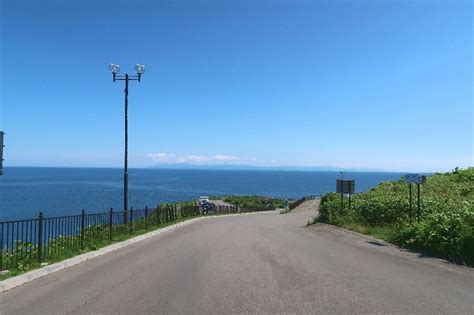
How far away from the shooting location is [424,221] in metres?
14.4

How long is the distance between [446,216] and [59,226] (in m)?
11.3

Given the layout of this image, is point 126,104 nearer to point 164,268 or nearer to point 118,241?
point 118,241

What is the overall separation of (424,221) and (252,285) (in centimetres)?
881

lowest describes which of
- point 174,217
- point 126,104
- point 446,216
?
point 174,217

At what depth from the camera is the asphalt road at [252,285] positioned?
21.9 ft

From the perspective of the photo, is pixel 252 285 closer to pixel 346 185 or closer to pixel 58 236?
pixel 58 236

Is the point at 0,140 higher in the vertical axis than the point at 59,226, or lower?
higher

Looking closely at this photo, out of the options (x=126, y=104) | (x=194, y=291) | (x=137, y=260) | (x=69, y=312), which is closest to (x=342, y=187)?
(x=126, y=104)

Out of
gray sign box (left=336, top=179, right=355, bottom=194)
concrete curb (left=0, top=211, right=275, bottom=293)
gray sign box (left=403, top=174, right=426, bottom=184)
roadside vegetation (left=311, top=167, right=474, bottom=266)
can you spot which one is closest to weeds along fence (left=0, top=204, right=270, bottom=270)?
concrete curb (left=0, top=211, right=275, bottom=293)

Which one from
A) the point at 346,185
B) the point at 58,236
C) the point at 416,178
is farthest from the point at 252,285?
the point at 346,185

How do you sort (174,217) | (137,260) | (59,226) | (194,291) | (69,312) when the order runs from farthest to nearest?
(174,217)
(59,226)
(137,260)
(194,291)
(69,312)

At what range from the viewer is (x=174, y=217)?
28.5m

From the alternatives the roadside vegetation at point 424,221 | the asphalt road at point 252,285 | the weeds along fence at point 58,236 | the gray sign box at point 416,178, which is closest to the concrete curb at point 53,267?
the asphalt road at point 252,285

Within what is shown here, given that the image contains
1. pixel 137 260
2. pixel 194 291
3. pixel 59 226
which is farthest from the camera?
pixel 59 226
